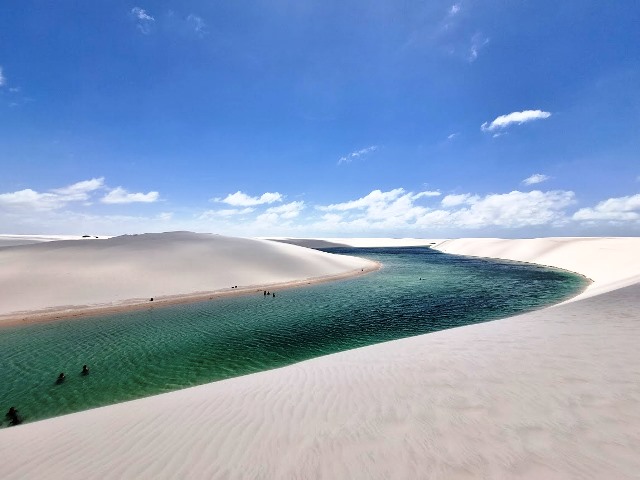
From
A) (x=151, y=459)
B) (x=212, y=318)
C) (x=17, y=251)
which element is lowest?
(x=212, y=318)

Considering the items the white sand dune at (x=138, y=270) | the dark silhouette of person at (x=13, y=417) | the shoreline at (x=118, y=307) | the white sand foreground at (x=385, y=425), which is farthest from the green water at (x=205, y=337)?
Answer: the white sand dune at (x=138, y=270)

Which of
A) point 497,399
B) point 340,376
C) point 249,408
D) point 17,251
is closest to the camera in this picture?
point 497,399

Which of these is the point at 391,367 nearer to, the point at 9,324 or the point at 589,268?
the point at 9,324

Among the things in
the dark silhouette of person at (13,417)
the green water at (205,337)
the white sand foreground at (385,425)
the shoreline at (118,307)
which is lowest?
the green water at (205,337)

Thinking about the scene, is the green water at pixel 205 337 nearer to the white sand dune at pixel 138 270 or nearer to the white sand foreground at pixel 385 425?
the white sand foreground at pixel 385 425

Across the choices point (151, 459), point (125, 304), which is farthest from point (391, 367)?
point (125, 304)

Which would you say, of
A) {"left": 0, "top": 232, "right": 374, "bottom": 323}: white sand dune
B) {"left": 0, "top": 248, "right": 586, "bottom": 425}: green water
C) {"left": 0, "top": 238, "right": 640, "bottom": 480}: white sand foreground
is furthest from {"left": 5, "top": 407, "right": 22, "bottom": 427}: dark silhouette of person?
{"left": 0, "top": 232, "right": 374, "bottom": 323}: white sand dune

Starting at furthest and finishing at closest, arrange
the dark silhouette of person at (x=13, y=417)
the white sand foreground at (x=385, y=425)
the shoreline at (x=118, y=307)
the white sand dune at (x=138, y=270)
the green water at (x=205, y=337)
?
the white sand dune at (x=138, y=270) < the shoreline at (x=118, y=307) < the green water at (x=205, y=337) < the dark silhouette of person at (x=13, y=417) < the white sand foreground at (x=385, y=425)
